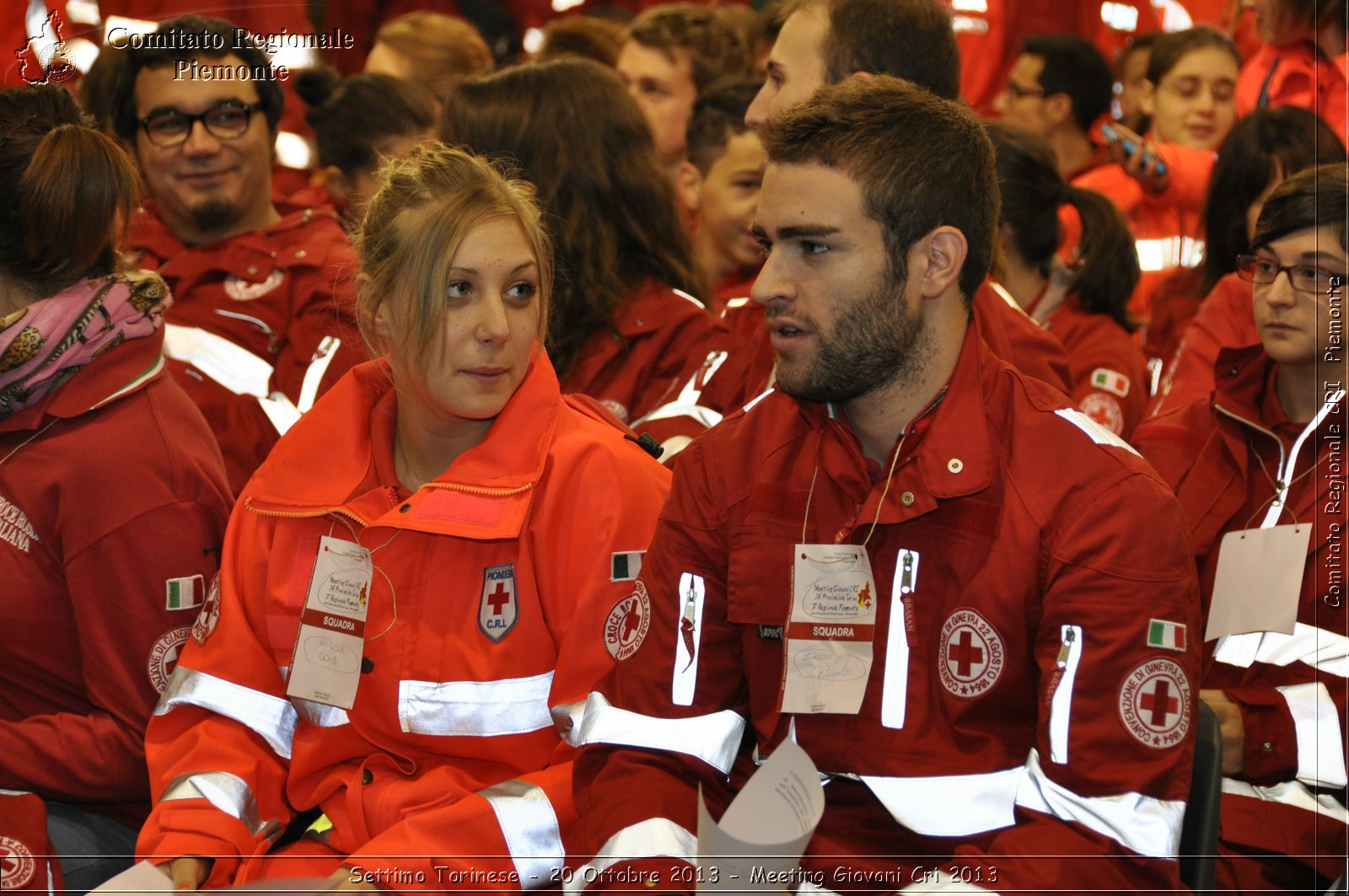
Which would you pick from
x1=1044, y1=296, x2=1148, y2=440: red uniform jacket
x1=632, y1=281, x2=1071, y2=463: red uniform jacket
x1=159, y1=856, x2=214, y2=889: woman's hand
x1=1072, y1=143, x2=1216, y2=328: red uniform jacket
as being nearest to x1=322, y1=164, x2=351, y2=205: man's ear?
x1=632, y1=281, x2=1071, y2=463: red uniform jacket

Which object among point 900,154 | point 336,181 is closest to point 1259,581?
point 900,154

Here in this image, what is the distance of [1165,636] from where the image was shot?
196 centimetres

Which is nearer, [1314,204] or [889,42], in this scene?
[1314,204]

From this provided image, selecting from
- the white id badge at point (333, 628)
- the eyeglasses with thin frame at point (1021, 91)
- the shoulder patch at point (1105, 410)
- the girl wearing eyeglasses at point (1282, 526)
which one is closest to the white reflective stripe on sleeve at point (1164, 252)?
the eyeglasses with thin frame at point (1021, 91)

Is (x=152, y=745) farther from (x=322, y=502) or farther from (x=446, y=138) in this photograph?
(x=446, y=138)

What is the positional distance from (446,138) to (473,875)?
2033 mm

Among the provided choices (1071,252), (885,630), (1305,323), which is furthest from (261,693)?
(1071,252)

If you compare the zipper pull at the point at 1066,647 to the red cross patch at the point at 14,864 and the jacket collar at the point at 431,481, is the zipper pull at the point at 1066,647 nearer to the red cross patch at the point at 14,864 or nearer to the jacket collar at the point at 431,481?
the jacket collar at the point at 431,481

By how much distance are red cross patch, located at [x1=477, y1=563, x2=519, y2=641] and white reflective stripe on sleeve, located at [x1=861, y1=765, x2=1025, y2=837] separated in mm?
733

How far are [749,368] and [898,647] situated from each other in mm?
1315

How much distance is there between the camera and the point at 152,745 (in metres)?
2.48

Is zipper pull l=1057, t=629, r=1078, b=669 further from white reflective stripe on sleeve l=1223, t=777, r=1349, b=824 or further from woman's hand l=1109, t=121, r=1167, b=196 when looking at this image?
woman's hand l=1109, t=121, r=1167, b=196

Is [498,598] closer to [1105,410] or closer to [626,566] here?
[626,566]

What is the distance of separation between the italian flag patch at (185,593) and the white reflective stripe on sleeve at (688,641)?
97 cm
